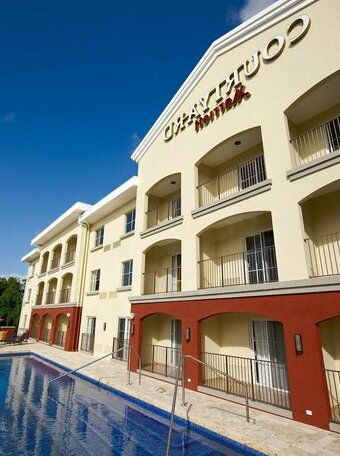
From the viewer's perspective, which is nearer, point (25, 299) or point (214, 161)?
point (214, 161)

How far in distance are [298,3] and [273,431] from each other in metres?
13.7

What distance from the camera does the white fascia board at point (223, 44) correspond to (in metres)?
11.0

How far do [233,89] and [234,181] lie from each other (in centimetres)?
396

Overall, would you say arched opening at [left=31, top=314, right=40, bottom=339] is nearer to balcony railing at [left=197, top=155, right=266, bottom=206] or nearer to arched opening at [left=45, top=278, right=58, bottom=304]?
arched opening at [left=45, top=278, right=58, bottom=304]

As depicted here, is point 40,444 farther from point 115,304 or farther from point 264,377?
point 115,304

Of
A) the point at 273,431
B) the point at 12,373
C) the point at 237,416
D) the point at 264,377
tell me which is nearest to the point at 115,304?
the point at 12,373

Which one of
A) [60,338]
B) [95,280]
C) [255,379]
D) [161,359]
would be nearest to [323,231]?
[255,379]

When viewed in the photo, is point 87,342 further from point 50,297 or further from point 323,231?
point 323,231

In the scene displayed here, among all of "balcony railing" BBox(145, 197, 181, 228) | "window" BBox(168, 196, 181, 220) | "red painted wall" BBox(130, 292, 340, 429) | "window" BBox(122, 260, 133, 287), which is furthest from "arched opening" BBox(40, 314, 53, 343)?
"red painted wall" BBox(130, 292, 340, 429)

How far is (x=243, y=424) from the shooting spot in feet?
25.5

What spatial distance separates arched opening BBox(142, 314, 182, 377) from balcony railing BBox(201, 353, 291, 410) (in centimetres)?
291

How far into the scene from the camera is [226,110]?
41.6ft

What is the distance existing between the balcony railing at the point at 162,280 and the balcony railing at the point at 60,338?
1192 cm

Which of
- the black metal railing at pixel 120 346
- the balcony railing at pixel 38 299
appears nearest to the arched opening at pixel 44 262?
the balcony railing at pixel 38 299
